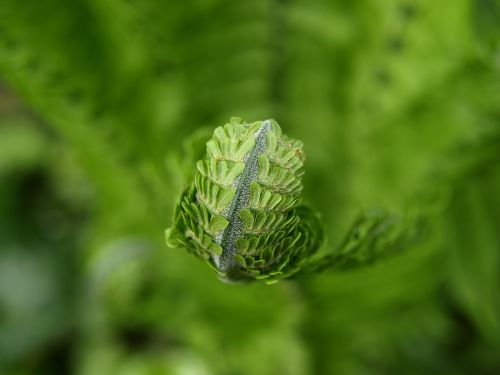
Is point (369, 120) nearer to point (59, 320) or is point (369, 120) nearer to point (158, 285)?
point (158, 285)

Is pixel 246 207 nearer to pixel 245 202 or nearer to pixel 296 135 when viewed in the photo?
pixel 245 202

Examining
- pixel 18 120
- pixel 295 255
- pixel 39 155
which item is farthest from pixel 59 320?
pixel 295 255

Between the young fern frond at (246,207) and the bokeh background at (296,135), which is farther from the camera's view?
the bokeh background at (296,135)

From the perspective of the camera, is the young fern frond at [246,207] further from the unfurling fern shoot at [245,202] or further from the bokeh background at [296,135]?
the bokeh background at [296,135]

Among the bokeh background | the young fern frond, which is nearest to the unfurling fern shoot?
the young fern frond

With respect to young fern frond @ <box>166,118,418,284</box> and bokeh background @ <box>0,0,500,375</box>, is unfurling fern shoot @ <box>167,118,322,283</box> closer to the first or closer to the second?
young fern frond @ <box>166,118,418,284</box>

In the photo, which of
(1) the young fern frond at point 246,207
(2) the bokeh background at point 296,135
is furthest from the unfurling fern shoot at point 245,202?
(2) the bokeh background at point 296,135
